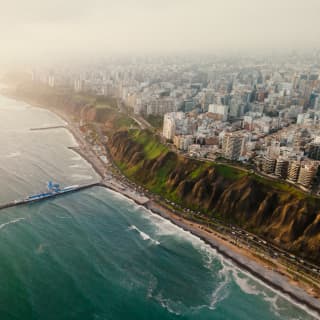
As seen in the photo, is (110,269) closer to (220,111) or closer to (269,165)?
(269,165)

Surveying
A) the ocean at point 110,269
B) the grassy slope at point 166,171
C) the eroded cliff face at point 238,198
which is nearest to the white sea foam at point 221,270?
the ocean at point 110,269

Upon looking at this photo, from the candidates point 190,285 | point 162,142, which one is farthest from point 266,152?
point 190,285

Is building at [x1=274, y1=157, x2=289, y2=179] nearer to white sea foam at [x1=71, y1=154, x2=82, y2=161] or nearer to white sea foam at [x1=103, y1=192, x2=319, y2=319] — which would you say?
white sea foam at [x1=103, y1=192, x2=319, y2=319]

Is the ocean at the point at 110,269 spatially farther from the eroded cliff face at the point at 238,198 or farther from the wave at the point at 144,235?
the eroded cliff face at the point at 238,198

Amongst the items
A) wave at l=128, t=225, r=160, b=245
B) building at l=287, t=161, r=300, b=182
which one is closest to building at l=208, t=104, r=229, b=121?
building at l=287, t=161, r=300, b=182

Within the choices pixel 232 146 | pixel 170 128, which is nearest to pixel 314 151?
pixel 232 146

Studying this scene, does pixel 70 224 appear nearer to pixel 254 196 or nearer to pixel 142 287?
pixel 142 287
